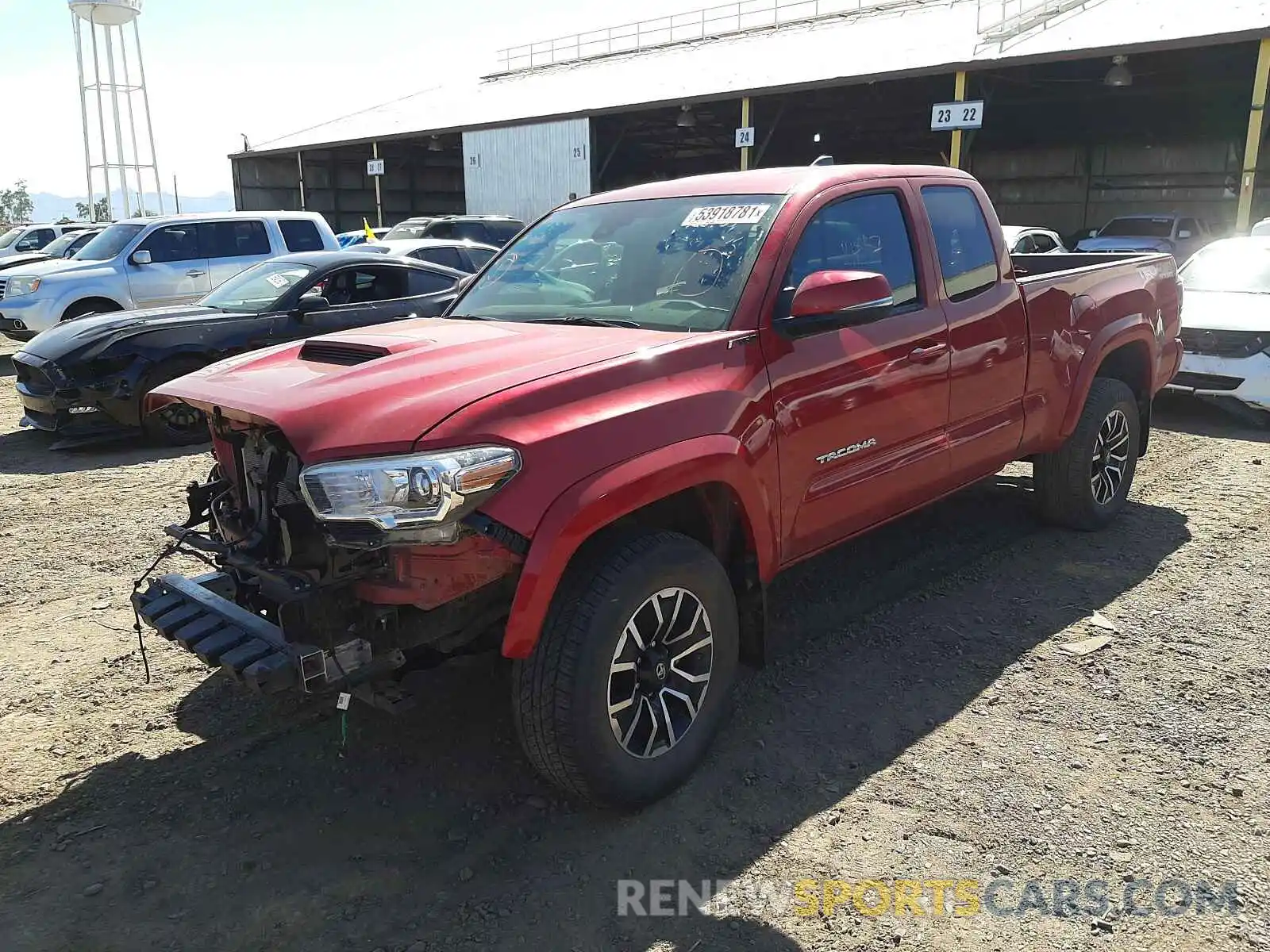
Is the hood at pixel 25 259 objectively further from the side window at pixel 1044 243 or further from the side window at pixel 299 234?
the side window at pixel 1044 243

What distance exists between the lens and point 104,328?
26.3 feet

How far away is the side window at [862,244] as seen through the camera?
370cm

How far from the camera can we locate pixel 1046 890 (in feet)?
8.93

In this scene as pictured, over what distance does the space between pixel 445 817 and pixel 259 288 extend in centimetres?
695

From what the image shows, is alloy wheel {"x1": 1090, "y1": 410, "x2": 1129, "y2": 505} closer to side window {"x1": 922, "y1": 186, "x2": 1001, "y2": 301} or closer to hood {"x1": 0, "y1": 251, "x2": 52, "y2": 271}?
side window {"x1": 922, "y1": 186, "x2": 1001, "y2": 301}

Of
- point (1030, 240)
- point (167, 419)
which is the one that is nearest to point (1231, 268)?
point (1030, 240)

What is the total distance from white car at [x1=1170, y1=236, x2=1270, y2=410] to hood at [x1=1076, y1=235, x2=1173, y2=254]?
10488 millimetres

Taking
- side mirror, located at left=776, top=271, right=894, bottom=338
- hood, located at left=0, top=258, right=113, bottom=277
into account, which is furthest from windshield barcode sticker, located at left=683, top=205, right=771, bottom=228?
hood, located at left=0, top=258, right=113, bottom=277

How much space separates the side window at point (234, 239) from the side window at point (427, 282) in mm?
4076

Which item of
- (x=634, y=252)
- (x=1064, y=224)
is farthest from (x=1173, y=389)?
(x=1064, y=224)

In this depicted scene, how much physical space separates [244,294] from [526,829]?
714 cm

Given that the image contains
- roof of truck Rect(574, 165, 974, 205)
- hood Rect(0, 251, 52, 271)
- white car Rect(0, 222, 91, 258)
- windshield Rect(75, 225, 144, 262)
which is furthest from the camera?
white car Rect(0, 222, 91, 258)

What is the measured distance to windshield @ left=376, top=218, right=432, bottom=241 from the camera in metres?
19.0

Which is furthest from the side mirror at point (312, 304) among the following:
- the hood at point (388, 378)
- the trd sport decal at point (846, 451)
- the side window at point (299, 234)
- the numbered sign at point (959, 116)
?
the numbered sign at point (959, 116)
